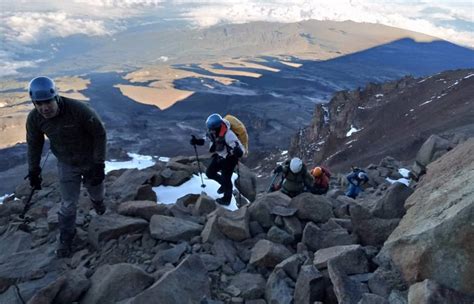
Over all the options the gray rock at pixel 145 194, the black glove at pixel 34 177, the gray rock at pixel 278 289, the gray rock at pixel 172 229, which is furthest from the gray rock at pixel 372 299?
the gray rock at pixel 145 194

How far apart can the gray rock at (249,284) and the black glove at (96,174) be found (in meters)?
2.55

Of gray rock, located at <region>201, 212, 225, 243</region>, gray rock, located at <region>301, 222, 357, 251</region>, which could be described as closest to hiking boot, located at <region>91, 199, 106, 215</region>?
gray rock, located at <region>201, 212, 225, 243</region>

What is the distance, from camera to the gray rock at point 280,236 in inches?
252

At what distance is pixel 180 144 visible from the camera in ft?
373

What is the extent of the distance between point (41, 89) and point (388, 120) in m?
40.1

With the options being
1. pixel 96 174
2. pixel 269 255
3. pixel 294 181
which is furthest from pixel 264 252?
pixel 294 181

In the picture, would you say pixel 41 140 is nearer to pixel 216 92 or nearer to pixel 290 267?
pixel 290 267

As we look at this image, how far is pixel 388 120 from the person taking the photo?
41750 mm

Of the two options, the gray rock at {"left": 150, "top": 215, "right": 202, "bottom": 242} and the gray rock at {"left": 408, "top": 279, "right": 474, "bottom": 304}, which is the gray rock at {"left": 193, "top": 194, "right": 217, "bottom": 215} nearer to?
the gray rock at {"left": 150, "top": 215, "right": 202, "bottom": 242}

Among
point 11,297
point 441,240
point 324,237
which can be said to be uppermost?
point 441,240

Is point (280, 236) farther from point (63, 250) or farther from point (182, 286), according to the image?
point (63, 250)

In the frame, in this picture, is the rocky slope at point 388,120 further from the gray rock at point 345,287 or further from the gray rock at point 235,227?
the gray rock at point 345,287

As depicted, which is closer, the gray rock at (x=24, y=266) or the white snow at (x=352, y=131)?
the gray rock at (x=24, y=266)

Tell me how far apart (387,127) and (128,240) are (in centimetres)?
3621
